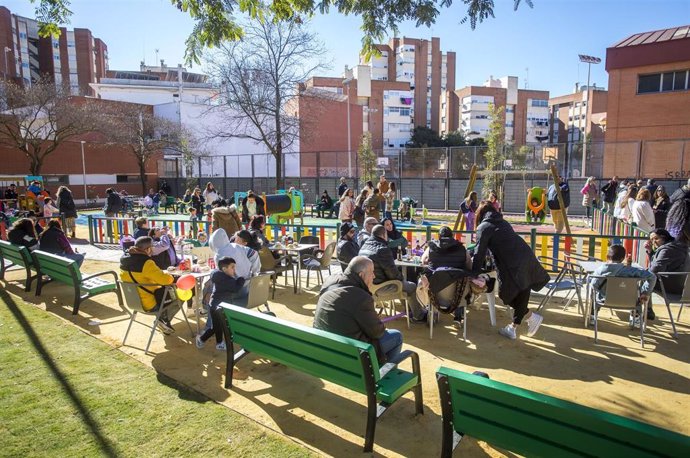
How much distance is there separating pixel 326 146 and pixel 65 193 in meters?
34.7

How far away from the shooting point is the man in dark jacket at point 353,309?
3979 mm

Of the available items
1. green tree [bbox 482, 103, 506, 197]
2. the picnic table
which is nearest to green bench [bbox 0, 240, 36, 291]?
the picnic table

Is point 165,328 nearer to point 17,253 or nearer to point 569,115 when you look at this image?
point 17,253

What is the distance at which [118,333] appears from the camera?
6.38m

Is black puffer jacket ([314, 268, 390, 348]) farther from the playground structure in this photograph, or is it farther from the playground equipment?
the playground equipment

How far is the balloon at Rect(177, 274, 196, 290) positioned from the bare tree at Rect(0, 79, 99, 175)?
29949 mm

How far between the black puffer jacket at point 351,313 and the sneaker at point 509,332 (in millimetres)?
2748

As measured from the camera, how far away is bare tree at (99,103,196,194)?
34.8 metres

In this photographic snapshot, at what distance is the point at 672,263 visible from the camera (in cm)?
627

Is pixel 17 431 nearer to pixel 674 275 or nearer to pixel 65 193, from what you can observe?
pixel 674 275

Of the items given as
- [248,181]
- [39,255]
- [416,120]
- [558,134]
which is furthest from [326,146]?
[558,134]

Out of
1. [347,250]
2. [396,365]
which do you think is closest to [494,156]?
[347,250]

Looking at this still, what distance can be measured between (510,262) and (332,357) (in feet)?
10.4

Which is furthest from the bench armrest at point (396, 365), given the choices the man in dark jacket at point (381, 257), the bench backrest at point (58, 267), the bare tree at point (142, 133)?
the bare tree at point (142, 133)
